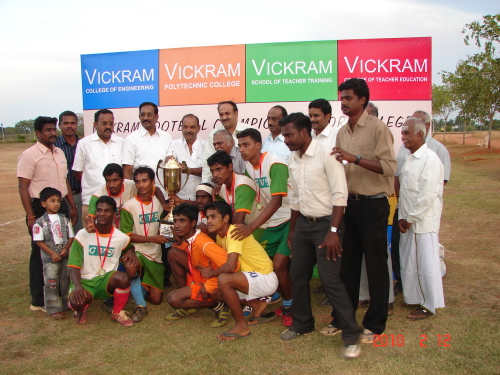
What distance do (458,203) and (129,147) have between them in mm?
9265

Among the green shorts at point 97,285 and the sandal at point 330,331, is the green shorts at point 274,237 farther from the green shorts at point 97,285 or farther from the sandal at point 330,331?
the green shorts at point 97,285

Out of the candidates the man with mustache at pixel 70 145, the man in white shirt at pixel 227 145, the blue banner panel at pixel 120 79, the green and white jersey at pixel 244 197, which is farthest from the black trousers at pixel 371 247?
the blue banner panel at pixel 120 79

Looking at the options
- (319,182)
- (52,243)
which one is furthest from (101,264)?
(319,182)

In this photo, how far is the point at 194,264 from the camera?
14.7 ft

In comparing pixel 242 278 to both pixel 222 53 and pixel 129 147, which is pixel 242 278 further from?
pixel 222 53

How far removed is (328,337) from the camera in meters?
3.84

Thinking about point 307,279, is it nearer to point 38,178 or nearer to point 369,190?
point 369,190

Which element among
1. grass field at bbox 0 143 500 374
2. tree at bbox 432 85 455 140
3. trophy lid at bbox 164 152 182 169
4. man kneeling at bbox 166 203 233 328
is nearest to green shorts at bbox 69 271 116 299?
grass field at bbox 0 143 500 374

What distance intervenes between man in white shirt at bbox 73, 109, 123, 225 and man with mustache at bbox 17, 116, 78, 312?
18.8 inches

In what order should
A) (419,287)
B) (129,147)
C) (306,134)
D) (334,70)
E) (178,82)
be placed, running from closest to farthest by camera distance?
(306,134) < (419,287) < (129,147) < (334,70) < (178,82)

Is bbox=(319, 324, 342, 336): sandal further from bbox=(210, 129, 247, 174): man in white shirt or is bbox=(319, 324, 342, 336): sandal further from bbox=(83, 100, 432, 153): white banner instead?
bbox=(83, 100, 432, 153): white banner

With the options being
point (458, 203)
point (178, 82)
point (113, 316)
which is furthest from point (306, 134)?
point (458, 203)

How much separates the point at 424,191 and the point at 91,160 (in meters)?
4.04

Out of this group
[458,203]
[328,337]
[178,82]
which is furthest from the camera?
[458,203]
